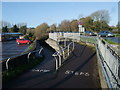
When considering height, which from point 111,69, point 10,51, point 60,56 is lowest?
point 10,51

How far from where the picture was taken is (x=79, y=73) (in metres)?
7.52

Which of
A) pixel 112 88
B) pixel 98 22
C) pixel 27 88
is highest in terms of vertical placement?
pixel 98 22

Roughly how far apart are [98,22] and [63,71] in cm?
4951

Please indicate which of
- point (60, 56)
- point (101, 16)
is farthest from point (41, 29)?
point (60, 56)

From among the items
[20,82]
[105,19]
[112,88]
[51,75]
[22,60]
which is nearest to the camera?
[112,88]

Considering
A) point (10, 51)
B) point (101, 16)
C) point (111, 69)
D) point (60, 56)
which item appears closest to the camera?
point (111, 69)

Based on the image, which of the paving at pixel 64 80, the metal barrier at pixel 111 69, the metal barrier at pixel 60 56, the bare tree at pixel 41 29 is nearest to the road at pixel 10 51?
the metal barrier at pixel 60 56

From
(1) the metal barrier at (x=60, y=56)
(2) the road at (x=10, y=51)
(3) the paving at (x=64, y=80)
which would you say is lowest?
(3) the paving at (x=64, y=80)

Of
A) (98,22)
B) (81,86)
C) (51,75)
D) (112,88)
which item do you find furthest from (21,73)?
(98,22)

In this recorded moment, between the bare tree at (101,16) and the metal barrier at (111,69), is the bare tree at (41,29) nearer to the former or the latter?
the bare tree at (101,16)

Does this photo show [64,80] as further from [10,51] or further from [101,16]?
[101,16]

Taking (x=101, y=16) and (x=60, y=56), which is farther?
(x=101, y=16)

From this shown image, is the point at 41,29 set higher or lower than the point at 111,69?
higher

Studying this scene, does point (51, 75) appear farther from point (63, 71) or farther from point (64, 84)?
point (64, 84)
